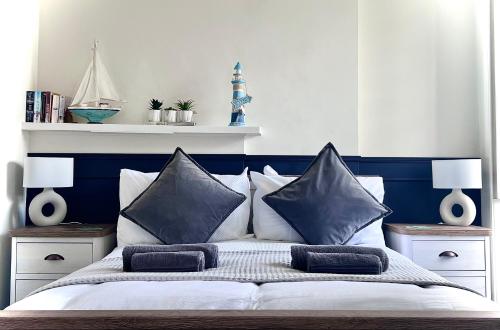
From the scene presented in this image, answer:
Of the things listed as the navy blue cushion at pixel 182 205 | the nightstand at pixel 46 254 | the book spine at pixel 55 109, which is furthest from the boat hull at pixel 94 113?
the nightstand at pixel 46 254

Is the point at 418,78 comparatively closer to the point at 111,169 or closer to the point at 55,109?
the point at 111,169

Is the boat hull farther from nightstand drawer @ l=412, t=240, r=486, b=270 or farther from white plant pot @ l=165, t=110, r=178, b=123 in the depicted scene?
nightstand drawer @ l=412, t=240, r=486, b=270

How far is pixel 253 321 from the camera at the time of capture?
144 centimetres

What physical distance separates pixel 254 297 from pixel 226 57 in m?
2.31

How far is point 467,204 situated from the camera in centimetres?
357

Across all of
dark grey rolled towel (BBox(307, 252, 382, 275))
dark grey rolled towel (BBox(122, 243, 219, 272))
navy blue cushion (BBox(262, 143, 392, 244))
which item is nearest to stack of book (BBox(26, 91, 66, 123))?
navy blue cushion (BBox(262, 143, 392, 244))

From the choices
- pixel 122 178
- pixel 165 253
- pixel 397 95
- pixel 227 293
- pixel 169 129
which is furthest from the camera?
pixel 397 95

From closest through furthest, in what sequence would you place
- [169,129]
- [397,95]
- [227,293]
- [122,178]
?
[227,293], [122,178], [169,129], [397,95]

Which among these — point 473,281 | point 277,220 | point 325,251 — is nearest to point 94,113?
point 277,220

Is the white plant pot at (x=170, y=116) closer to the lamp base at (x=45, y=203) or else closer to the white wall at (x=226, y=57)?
the white wall at (x=226, y=57)

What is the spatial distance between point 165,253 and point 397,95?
89.3 inches

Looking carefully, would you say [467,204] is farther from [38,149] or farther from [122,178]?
[38,149]

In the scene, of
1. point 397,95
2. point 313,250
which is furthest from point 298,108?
point 313,250

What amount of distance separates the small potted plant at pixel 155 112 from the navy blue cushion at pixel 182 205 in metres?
0.54
